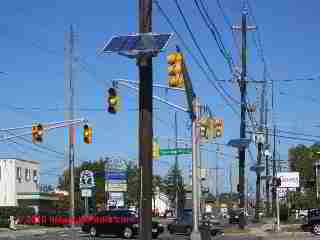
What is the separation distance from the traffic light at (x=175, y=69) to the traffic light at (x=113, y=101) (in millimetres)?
6181

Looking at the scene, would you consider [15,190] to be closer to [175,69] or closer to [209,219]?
[209,219]

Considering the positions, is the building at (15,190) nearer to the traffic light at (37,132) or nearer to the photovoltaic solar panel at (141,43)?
the traffic light at (37,132)

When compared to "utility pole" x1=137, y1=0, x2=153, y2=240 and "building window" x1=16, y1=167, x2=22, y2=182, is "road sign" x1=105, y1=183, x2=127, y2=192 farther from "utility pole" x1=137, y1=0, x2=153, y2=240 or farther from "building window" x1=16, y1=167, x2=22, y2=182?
"utility pole" x1=137, y1=0, x2=153, y2=240

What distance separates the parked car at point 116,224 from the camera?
42.1m

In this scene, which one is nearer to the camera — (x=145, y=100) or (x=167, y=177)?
(x=145, y=100)

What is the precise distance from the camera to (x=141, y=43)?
18.6 meters

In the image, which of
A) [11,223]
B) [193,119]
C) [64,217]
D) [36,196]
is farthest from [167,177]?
[193,119]

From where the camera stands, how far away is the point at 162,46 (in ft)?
59.2

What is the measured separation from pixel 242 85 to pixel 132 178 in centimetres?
6562

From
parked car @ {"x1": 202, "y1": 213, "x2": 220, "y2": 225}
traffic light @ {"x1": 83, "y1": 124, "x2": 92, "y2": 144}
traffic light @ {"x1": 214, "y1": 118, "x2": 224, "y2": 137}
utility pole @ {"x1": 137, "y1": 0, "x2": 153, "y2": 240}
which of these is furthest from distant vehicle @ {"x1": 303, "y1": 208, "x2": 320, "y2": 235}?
utility pole @ {"x1": 137, "y1": 0, "x2": 153, "y2": 240}

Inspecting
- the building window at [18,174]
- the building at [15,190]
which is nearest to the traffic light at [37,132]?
the building at [15,190]

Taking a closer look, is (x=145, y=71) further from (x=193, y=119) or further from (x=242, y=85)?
(x=242, y=85)

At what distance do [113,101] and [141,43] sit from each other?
803 centimetres

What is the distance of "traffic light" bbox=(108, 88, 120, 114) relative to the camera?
26.4 m
